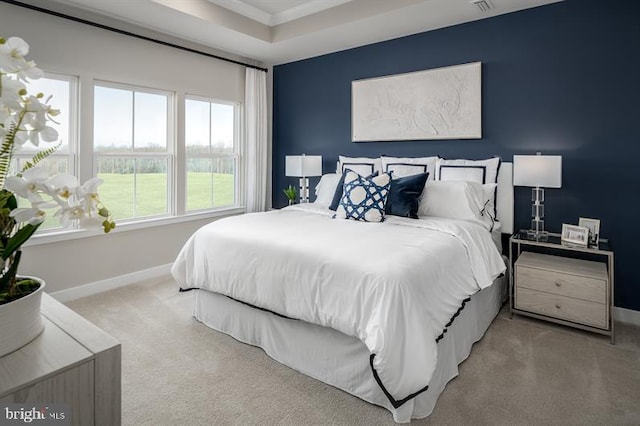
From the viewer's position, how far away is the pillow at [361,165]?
13.5ft

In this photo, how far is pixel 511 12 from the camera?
11.1ft

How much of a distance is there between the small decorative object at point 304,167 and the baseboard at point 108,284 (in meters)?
1.78

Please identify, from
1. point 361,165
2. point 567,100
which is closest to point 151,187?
point 361,165

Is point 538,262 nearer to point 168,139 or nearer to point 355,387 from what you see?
point 355,387

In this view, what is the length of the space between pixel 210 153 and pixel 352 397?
3.52m

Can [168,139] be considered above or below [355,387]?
above

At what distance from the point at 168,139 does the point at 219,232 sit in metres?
2.05

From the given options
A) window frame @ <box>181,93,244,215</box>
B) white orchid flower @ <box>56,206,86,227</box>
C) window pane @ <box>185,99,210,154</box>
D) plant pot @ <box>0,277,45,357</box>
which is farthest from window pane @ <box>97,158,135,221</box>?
white orchid flower @ <box>56,206,86,227</box>

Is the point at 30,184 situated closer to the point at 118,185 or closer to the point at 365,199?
the point at 365,199

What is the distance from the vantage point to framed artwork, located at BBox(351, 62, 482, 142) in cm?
364

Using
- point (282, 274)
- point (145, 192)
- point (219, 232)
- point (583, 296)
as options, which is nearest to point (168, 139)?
point (145, 192)

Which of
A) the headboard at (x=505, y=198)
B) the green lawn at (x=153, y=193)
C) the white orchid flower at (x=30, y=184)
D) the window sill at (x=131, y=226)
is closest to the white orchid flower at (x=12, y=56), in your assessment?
the white orchid flower at (x=30, y=184)

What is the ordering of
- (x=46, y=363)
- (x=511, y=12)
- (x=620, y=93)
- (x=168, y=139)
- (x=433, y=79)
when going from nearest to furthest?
(x=46, y=363) → (x=620, y=93) → (x=511, y=12) → (x=433, y=79) → (x=168, y=139)

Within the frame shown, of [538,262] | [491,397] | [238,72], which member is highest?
[238,72]
